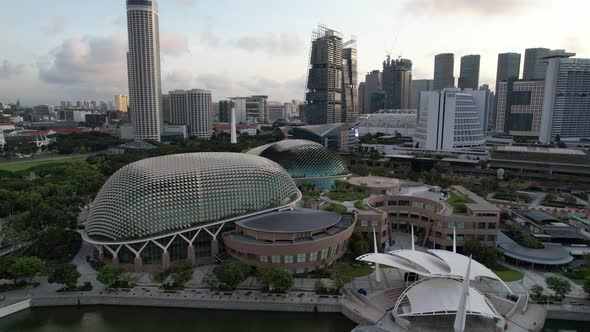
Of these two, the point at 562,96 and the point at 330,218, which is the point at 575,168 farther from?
the point at 330,218

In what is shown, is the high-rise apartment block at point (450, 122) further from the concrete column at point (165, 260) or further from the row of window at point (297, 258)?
the concrete column at point (165, 260)

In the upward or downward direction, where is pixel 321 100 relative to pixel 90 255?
upward

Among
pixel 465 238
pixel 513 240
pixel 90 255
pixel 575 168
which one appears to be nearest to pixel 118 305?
pixel 90 255

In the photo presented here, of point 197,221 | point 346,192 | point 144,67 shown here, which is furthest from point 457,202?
point 144,67

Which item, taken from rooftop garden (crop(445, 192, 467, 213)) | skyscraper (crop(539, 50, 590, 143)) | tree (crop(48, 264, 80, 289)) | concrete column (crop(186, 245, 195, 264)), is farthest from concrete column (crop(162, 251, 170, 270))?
skyscraper (crop(539, 50, 590, 143))

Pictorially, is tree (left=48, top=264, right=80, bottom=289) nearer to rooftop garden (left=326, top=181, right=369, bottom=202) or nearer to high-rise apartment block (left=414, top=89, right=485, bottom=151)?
rooftop garden (left=326, top=181, right=369, bottom=202)
